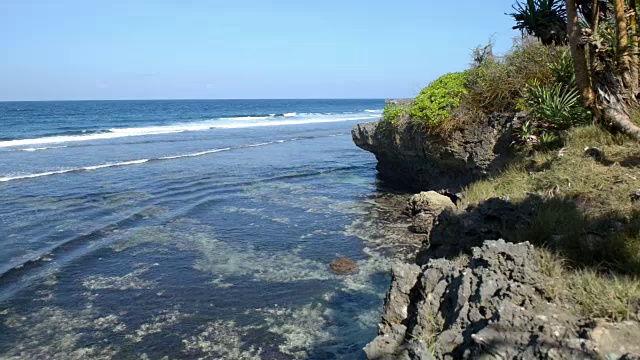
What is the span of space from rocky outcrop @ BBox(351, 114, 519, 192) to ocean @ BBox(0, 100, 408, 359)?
143 cm

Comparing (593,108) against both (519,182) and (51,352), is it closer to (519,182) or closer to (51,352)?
(519,182)

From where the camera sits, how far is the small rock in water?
10.5 metres

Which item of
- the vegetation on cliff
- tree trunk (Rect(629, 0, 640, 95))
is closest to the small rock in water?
the vegetation on cliff

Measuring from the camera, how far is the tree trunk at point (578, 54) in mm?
8516

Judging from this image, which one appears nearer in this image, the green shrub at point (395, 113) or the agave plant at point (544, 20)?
the agave plant at point (544, 20)

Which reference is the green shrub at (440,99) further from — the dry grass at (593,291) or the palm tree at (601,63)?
the dry grass at (593,291)

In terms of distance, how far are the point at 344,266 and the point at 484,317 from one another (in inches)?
240

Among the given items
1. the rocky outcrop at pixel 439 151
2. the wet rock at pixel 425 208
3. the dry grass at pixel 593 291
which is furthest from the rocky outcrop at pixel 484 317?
the rocky outcrop at pixel 439 151

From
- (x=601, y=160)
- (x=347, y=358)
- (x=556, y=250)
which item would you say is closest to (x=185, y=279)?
Result: (x=347, y=358)

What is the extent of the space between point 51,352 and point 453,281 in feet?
20.3

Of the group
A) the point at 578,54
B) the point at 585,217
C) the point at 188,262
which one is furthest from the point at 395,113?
the point at 585,217

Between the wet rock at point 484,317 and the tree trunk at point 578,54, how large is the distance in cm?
515

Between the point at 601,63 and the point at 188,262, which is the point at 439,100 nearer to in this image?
the point at 601,63

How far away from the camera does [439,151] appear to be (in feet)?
49.0
